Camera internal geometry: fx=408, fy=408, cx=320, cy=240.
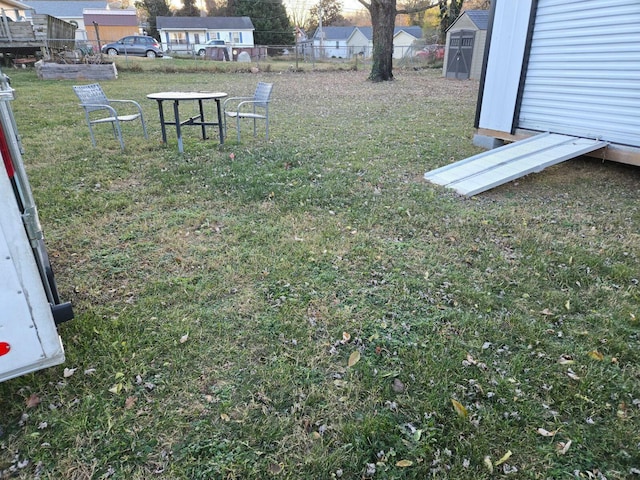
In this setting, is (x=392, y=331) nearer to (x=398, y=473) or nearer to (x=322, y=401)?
(x=322, y=401)

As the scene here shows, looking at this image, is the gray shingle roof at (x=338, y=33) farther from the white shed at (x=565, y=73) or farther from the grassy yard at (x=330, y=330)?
the grassy yard at (x=330, y=330)

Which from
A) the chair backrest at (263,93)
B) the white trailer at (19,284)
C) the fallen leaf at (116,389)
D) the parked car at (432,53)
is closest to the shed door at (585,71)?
the chair backrest at (263,93)

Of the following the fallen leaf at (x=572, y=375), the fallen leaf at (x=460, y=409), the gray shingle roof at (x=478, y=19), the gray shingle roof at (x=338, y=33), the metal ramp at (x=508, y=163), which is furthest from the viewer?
the gray shingle roof at (x=338, y=33)

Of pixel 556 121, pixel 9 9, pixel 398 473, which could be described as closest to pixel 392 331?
pixel 398 473

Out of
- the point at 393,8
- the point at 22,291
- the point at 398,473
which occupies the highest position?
the point at 393,8

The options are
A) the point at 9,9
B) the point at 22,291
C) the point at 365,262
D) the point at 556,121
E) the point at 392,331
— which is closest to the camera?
the point at 22,291

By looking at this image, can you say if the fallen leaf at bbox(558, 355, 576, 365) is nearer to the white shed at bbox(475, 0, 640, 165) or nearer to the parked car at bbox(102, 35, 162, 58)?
the white shed at bbox(475, 0, 640, 165)

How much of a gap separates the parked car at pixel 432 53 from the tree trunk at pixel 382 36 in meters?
10.9

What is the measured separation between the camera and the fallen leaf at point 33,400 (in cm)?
207

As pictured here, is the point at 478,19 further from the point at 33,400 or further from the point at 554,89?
the point at 33,400

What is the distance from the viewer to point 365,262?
3449mm

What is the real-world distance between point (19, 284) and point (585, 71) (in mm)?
6995

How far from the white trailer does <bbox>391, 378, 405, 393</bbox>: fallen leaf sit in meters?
1.67

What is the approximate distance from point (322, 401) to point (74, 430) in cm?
120
